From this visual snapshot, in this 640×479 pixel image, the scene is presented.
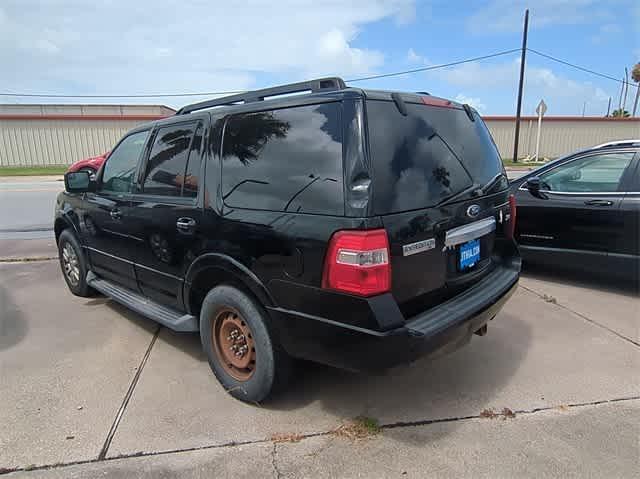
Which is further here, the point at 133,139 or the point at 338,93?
the point at 133,139

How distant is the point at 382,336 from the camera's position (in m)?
2.13

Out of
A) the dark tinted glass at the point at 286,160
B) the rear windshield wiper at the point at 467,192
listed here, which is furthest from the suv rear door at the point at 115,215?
the rear windshield wiper at the point at 467,192

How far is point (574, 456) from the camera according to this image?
93.3 inches

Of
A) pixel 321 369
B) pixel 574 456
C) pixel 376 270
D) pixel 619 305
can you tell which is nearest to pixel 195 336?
pixel 321 369

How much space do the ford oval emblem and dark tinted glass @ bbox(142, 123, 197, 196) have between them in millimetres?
1949

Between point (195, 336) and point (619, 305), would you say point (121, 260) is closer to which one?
point (195, 336)

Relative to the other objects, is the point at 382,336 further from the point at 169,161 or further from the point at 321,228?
the point at 169,161

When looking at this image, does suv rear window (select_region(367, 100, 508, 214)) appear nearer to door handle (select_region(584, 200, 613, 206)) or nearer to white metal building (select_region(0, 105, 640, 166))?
door handle (select_region(584, 200, 613, 206))

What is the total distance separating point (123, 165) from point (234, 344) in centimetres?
206

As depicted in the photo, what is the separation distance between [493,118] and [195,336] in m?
27.9

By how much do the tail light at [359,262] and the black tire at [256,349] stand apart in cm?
66

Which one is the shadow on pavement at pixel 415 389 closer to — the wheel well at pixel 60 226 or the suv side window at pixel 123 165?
the suv side window at pixel 123 165

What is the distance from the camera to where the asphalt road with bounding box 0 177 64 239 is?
8.68m

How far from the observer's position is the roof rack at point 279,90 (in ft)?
8.66
